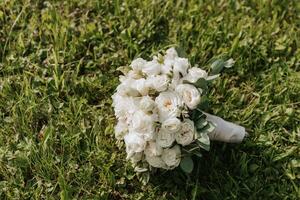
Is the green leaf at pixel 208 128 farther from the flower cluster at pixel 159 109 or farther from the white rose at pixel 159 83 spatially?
the white rose at pixel 159 83

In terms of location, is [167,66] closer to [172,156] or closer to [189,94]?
[189,94]

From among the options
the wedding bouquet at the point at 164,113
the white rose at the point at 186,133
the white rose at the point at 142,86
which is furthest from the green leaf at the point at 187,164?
the white rose at the point at 142,86

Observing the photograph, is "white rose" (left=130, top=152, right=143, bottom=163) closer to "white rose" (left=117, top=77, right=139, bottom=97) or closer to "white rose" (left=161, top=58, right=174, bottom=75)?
"white rose" (left=117, top=77, right=139, bottom=97)

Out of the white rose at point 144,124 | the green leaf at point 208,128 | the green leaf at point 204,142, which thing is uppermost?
the white rose at point 144,124

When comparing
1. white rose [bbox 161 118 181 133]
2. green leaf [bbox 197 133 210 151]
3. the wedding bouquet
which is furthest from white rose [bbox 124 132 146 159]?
green leaf [bbox 197 133 210 151]

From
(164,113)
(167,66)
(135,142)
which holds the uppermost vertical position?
(167,66)

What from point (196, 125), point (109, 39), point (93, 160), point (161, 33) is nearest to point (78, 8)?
point (109, 39)

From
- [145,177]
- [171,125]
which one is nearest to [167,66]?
[171,125]
